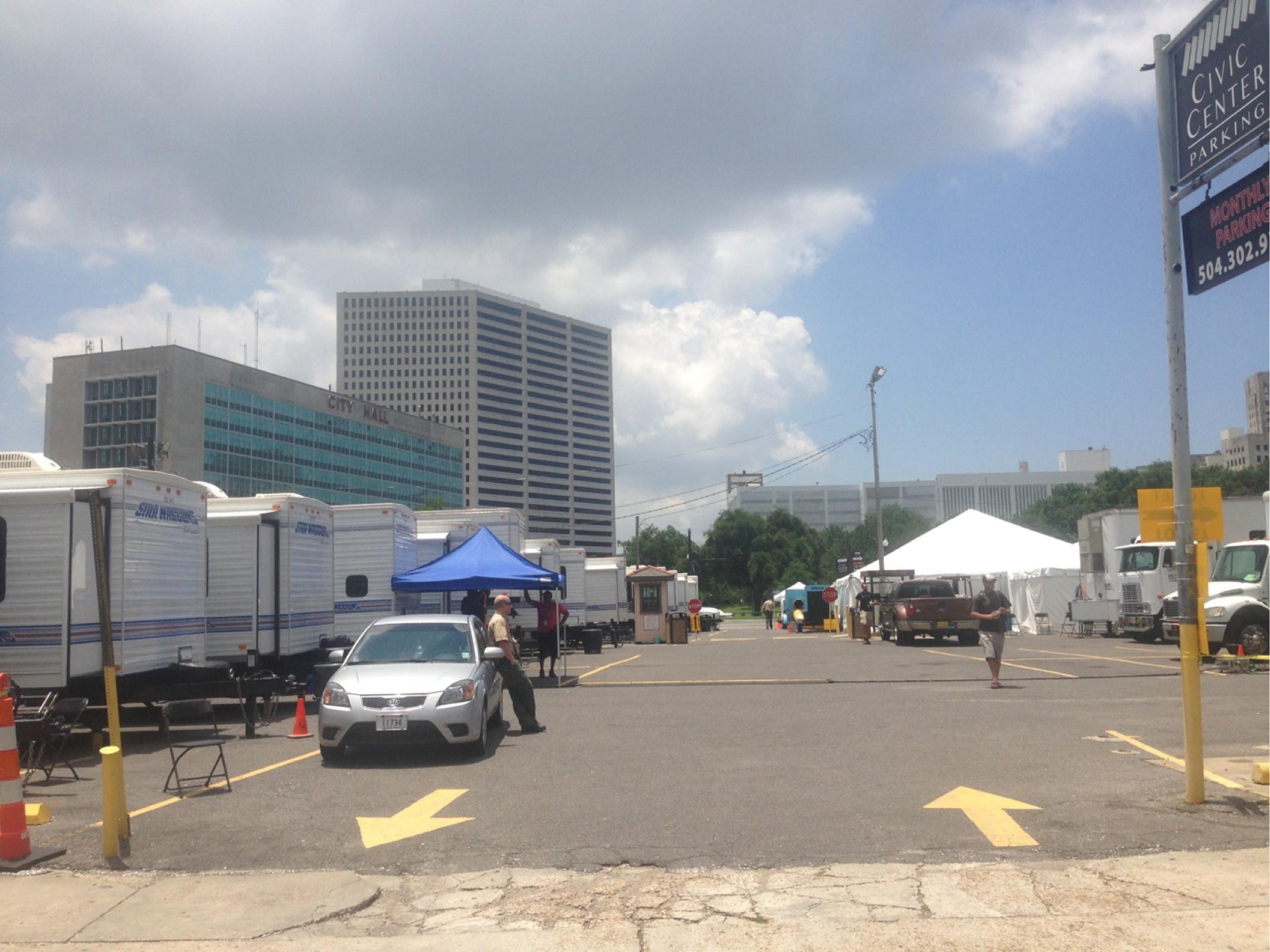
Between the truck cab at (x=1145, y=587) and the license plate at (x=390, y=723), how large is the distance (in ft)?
84.5

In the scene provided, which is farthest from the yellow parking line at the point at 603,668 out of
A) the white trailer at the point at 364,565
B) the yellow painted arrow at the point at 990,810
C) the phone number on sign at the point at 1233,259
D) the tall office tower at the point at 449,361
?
the tall office tower at the point at 449,361

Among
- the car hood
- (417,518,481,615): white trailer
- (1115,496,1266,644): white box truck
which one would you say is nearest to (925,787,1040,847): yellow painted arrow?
the car hood

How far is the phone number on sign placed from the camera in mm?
7566

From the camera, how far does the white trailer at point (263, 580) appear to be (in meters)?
16.2

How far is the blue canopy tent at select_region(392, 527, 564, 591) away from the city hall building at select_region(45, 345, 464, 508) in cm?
7409

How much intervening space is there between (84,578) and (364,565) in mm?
8664

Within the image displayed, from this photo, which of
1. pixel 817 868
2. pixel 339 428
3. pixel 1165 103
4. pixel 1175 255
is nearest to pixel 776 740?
pixel 817 868

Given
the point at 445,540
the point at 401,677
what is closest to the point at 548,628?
the point at 445,540

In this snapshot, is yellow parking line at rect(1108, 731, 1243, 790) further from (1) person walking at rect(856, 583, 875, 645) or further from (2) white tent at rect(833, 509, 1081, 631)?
(2) white tent at rect(833, 509, 1081, 631)

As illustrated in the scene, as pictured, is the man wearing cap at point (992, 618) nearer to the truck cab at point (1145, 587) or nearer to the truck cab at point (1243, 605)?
the truck cab at point (1243, 605)

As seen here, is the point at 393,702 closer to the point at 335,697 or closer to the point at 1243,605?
the point at 335,697

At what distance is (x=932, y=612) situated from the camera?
3350 centimetres

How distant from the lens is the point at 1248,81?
25.9 feet

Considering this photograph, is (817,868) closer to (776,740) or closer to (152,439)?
(776,740)
